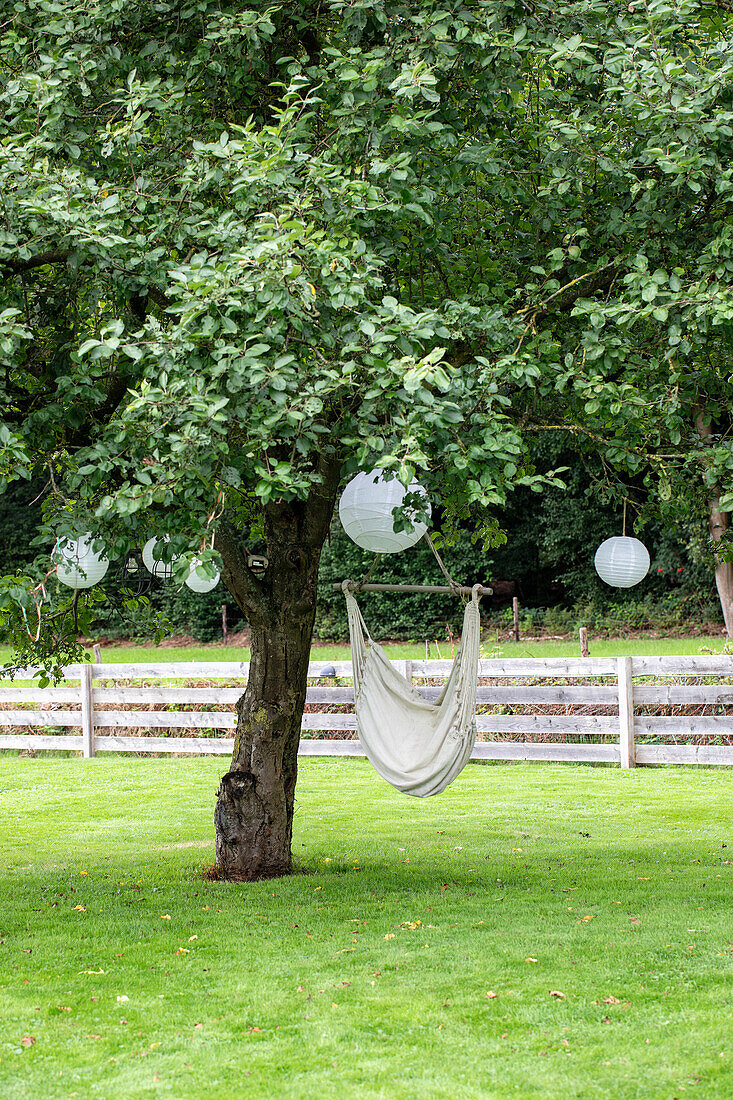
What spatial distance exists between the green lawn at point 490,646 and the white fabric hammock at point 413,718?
A: 24.7ft

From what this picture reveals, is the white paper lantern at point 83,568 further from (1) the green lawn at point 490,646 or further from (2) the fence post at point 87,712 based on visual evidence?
(1) the green lawn at point 490,646

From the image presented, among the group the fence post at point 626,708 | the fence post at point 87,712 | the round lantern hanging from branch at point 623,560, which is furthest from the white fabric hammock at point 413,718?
the fence post at point 87,712

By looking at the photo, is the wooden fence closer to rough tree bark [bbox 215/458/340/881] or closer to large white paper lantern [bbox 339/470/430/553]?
rough tree bark [bbox 215/458/340/881]

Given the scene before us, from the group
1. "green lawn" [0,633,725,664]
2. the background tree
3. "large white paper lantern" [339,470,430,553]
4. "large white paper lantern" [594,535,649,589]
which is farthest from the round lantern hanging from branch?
"green lawn" [0,633,725,664]

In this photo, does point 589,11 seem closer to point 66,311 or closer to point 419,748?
point 66,311

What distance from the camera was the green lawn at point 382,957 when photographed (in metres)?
3.11

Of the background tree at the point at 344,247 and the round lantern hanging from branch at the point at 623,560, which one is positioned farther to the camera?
the round lantern hanging from branch at the point at 623,560

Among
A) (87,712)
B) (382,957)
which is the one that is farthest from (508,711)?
(382,957)

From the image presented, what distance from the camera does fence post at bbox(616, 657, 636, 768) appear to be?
8852 millimetres

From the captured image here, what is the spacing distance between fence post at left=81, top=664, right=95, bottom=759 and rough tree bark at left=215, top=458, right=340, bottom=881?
5.11 m

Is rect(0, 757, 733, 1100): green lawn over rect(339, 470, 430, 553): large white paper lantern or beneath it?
beneath

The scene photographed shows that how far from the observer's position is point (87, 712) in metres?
10.5

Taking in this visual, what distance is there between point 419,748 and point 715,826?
2664 millimetres

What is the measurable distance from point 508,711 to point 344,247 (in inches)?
269
